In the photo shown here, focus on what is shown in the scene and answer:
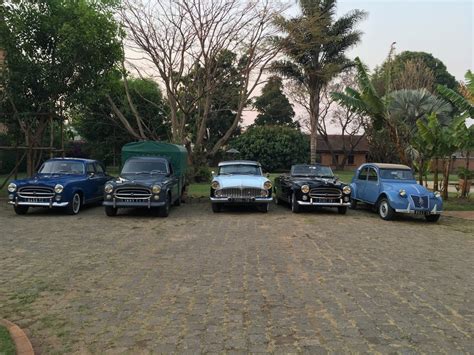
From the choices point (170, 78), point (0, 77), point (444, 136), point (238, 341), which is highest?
point (170, 78)

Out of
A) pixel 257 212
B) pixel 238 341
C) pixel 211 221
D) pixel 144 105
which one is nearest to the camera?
pixel 238 341

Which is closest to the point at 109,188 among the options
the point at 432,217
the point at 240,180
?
the point at 240,180

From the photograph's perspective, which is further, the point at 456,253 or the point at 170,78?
the point at 170,78

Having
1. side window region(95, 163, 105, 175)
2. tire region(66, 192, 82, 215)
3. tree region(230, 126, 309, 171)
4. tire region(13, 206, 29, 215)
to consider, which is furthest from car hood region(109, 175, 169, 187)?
tree region(230, 126, 309, 171)

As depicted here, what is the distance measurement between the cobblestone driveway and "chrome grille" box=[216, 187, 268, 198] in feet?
7.96

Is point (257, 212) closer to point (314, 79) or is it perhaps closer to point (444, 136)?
point (444, 136)

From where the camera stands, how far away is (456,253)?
28.0ft

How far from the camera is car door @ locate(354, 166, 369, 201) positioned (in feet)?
47.7

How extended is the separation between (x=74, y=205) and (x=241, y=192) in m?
4.75

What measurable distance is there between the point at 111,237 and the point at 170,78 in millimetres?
14095

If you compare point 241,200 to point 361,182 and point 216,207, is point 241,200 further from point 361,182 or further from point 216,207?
point 361,182

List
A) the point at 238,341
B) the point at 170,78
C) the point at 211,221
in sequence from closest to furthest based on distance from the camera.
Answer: the point at 238,341, the point at 211,221, the point at 170,78

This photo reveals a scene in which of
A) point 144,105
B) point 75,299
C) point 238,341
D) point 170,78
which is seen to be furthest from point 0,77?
point 144,105

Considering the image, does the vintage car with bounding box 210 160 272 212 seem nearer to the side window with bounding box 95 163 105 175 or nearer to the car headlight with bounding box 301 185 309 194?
the car headlight with bounding box 301 185 309 194
